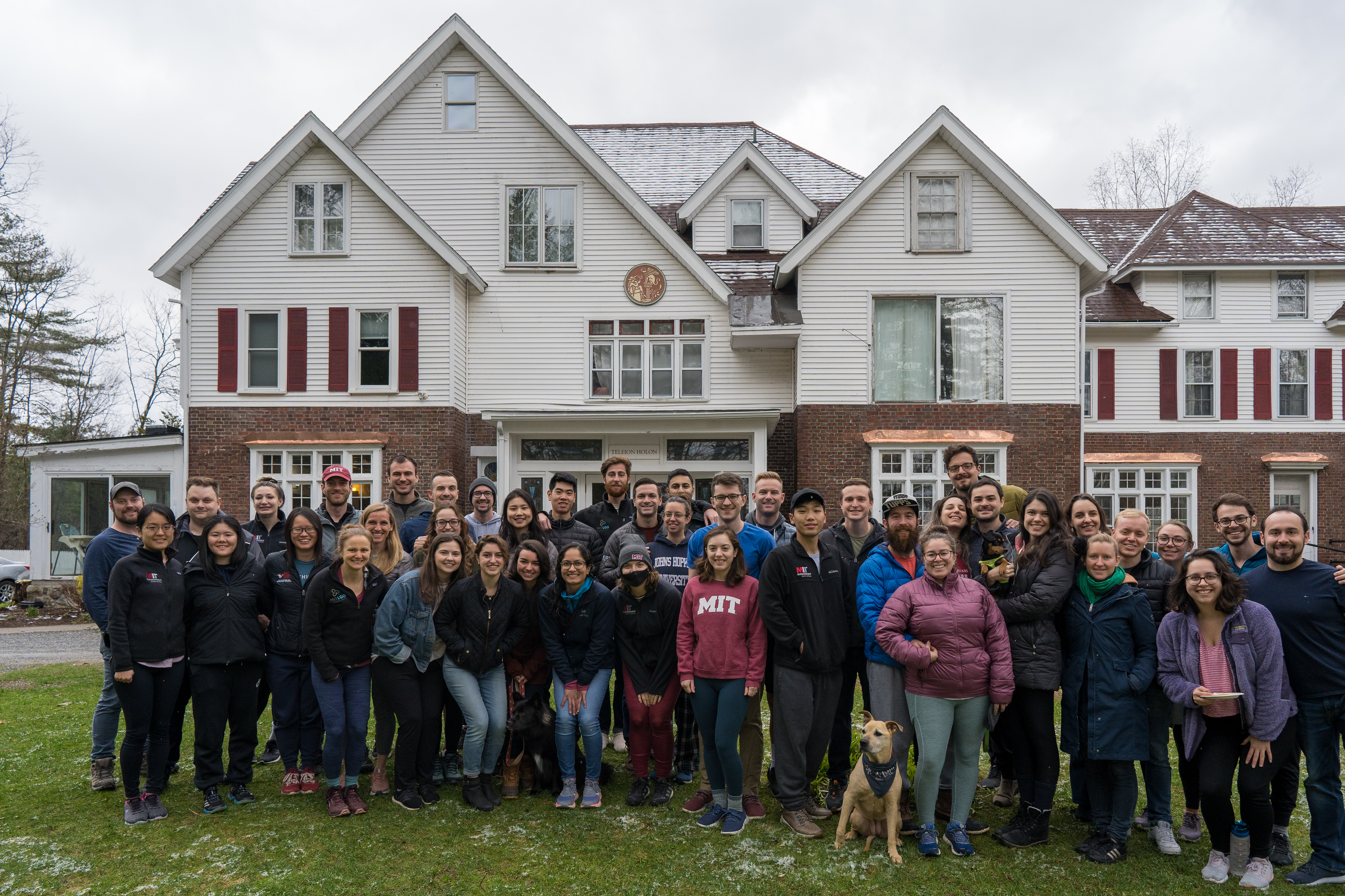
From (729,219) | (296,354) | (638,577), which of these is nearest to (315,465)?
(296,354)

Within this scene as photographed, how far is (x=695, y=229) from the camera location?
17.5 m

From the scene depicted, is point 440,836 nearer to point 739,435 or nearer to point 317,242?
point 739,435

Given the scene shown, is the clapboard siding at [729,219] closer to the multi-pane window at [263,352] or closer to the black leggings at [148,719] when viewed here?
the multi-pane window at [263,352]

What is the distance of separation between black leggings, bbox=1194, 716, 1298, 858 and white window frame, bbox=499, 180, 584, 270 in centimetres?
1362

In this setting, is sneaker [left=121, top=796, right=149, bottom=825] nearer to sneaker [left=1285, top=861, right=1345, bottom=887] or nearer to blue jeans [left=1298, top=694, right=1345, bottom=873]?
sneaker [left=1285, top=861, right=1345, bottom=887]

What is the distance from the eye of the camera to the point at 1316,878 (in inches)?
177

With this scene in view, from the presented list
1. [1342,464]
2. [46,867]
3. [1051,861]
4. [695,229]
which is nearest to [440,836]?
[46,867]

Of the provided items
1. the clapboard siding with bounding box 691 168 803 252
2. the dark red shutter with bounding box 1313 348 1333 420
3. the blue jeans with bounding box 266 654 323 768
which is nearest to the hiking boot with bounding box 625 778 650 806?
the blue jeans with bounding box 266 654 323 768

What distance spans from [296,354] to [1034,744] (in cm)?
1424

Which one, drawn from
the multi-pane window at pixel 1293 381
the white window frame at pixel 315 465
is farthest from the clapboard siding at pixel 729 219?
the multi-pane window at pixel 1293 381

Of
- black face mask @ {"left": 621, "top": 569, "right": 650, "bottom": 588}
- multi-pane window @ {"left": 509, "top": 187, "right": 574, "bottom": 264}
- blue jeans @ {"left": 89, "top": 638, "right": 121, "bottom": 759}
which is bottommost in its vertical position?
blue jeans @ {"left": 89, "top": 638, "right": 121, "bottom": 759}

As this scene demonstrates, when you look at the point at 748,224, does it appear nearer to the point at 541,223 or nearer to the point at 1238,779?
the point at 541,223

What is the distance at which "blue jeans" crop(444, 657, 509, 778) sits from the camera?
550 centimetres

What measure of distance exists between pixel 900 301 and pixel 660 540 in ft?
35.2
